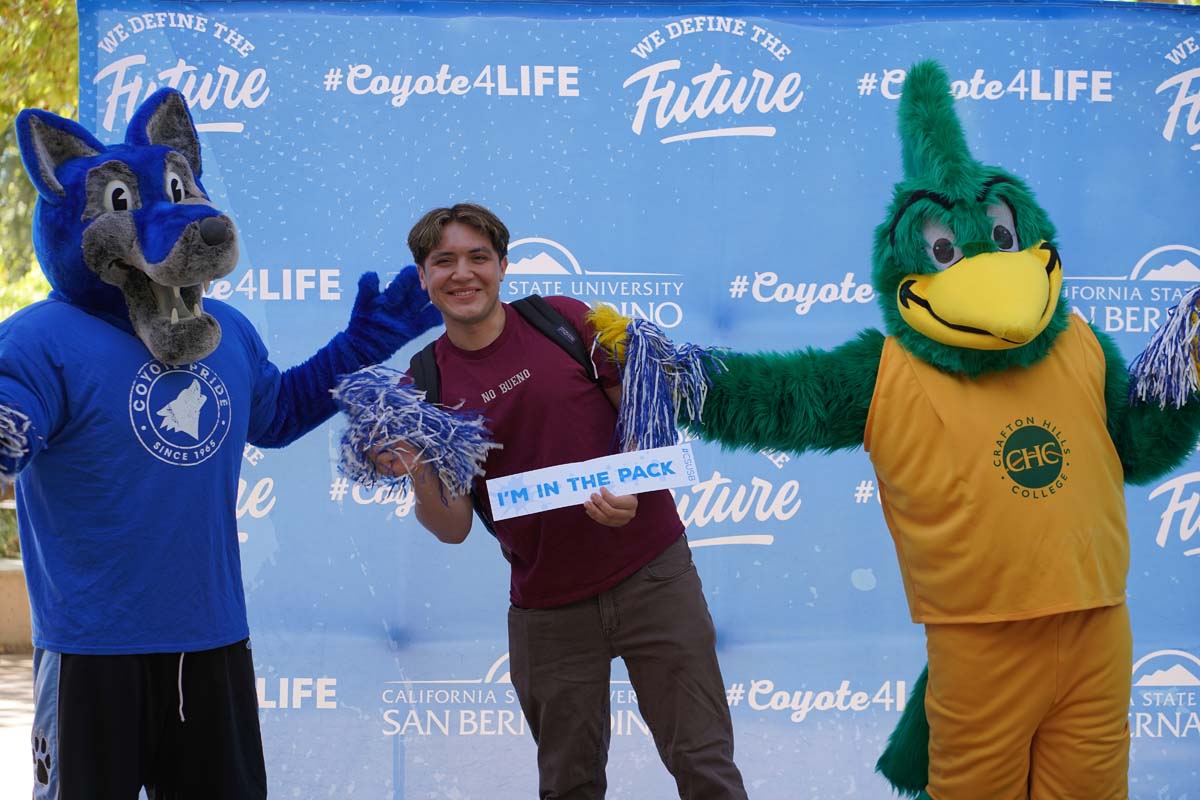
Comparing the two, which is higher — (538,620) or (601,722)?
(538,620)

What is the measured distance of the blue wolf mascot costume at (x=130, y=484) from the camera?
94.1 inches

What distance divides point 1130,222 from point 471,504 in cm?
214

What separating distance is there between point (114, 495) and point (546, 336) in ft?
3.09

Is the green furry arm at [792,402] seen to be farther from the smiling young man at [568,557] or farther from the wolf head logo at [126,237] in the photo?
the wolf head logo at [126,237]

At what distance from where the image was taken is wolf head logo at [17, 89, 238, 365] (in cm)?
245

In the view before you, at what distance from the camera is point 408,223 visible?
356 centimetres

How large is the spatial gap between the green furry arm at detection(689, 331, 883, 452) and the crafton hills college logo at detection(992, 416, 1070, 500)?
1.00ft

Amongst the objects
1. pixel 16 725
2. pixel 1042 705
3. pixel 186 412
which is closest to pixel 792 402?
pixel 1042 705

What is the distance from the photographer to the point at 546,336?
8.93ft

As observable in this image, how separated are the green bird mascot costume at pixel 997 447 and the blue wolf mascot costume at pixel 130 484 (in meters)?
1.09

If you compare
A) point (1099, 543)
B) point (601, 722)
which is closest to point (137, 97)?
point (601, 722)

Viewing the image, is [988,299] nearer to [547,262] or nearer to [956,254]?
[956,254]

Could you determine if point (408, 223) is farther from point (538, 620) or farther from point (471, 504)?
point (538, 620)

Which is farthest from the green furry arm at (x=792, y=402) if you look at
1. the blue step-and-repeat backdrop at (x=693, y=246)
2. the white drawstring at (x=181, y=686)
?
the white drawstring at (x=181, y=686)
